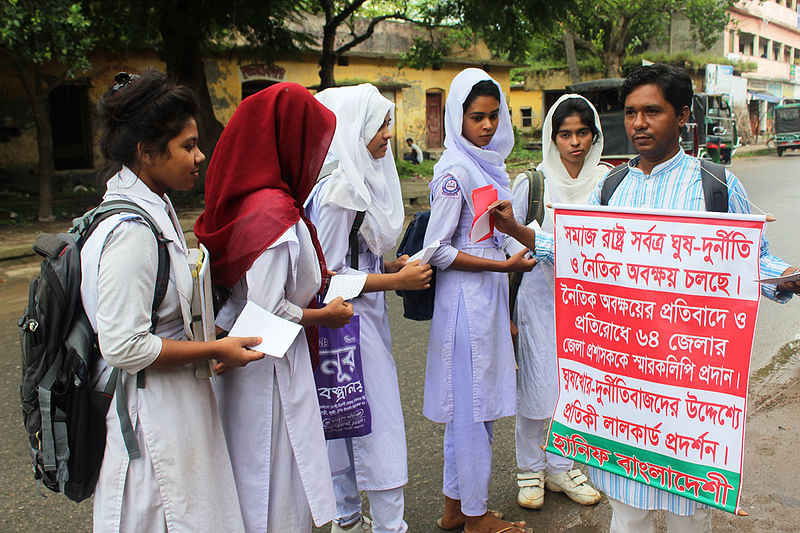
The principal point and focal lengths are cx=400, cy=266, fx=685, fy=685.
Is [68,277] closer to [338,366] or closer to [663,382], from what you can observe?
[338,366]

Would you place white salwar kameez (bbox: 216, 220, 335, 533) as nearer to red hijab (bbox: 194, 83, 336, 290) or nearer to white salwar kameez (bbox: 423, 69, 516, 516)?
red hijab (bbox: 194, 83, 336, 290)

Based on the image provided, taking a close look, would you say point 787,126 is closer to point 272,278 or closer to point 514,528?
point 514,528

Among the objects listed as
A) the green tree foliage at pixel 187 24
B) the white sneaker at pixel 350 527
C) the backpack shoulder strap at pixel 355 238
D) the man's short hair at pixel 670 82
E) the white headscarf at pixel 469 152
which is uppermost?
the green tree foliage at pixel 187 24

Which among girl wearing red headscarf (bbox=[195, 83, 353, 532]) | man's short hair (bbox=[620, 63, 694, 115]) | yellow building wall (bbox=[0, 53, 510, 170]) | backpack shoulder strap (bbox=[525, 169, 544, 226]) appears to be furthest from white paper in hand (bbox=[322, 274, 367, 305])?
yellow building wall (bbox=[0, 53, 510, 170])

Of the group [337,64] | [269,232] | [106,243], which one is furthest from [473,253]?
[337,64]

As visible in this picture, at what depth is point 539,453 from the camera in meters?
2.99

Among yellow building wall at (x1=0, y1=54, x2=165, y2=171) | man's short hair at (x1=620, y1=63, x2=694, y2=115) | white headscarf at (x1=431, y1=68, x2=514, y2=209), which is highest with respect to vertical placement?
yellow building wall at (x1=0, y1=54, x2=165, y2=171)

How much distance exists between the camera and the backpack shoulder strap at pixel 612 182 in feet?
7.46

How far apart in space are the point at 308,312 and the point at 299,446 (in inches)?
15.2

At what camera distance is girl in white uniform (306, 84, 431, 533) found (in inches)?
93.5

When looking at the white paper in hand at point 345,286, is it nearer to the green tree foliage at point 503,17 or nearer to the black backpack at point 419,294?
the black backpack at point 419,294

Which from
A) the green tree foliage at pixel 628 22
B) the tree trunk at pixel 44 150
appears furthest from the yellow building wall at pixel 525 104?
the tree trunk at pixel 44 150

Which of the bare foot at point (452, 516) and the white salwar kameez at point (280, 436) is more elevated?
the white salwar kameez at point (280, 436)

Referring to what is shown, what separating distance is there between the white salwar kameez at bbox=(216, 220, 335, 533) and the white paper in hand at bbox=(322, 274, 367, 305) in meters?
0.23
